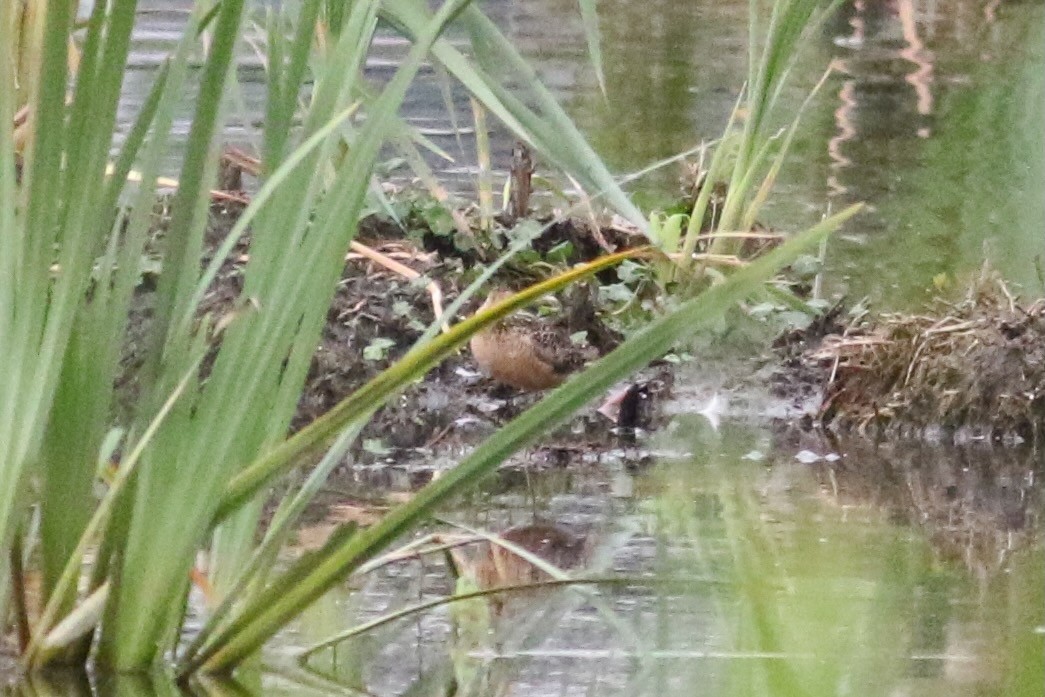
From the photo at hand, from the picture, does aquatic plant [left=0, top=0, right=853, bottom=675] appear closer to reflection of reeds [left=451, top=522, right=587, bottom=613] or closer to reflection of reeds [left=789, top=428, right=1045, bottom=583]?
reflection of reeds [left=451, top=522, right=587, bottom=613]

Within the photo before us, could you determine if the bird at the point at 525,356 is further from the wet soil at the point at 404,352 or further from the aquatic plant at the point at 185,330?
the aquatic plant at the point at 185,330

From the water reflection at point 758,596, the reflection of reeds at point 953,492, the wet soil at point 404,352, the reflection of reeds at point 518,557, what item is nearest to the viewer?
the water reflection at point 758,596

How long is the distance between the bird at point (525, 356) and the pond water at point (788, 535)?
29cm

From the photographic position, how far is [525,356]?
14.8ft

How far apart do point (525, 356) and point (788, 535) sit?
1226mm

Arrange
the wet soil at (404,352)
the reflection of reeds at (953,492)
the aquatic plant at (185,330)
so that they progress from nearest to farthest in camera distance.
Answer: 1. the aquatic plant at (185,330)
2. the reflection of reeds at (953,492)
3. the wet soil at (404,352)

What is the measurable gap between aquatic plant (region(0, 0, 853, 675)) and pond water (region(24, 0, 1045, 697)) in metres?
0.15

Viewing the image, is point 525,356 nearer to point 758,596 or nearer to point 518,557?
point 518,557

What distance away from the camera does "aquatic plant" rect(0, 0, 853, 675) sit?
2223 mm

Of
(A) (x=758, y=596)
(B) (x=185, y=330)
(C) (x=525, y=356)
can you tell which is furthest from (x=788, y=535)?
(B) (x=185, y=330)

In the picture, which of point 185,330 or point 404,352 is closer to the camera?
point 185,330

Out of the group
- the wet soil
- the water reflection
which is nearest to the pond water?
the water reflection

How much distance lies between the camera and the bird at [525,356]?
175 inches

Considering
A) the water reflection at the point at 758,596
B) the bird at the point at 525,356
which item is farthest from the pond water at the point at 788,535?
the bird at the point at 525,356
